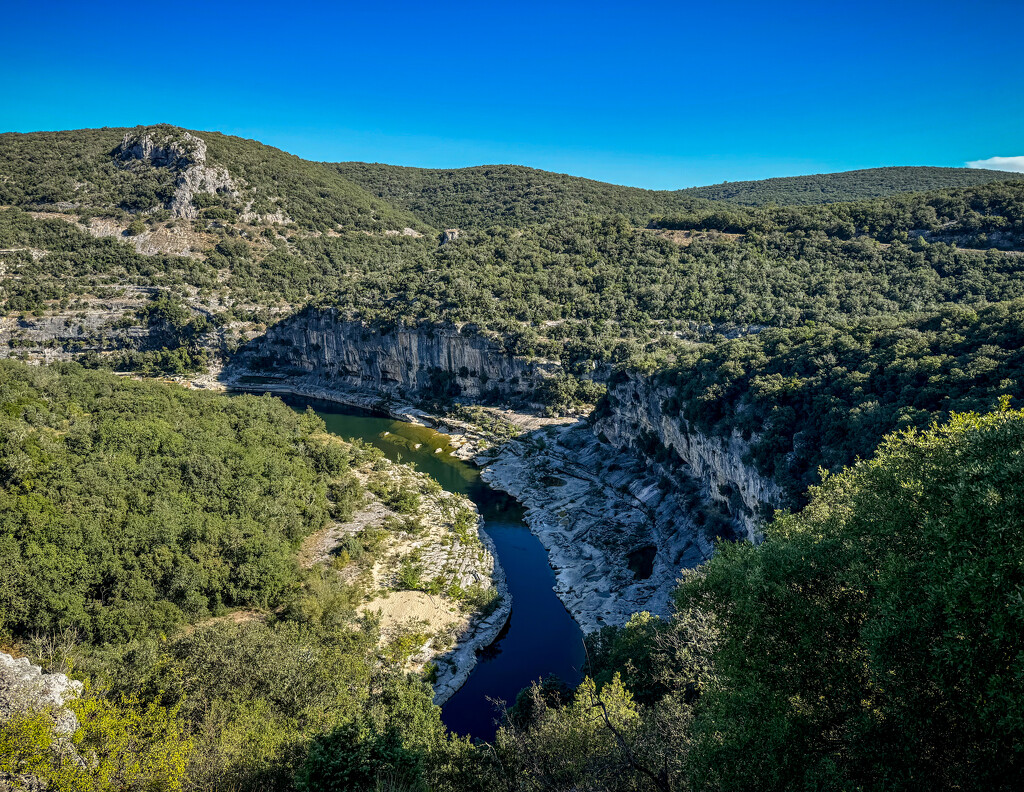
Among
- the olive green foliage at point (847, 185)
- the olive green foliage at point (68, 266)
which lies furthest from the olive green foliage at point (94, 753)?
the olive green foliage at point (847, 185)

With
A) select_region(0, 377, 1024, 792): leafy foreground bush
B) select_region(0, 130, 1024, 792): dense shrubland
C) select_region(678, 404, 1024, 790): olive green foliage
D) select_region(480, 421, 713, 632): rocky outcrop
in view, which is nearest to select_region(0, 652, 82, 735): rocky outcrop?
select_region(0, 130, 1024, 792): dense shrubland

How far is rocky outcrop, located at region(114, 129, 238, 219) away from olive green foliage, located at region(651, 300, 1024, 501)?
105629mm

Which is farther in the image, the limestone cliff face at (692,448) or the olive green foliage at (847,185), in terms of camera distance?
the olive green foliage at (847,185)

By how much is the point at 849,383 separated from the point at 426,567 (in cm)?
2419

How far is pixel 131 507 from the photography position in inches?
1001

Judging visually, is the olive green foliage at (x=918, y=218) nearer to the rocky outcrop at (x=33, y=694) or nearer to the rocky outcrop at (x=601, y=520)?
the rocky outcrop at (x=601, y=520)

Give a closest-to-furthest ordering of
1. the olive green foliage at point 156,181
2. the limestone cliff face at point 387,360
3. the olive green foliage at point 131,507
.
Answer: the olive green foliage at point 131,507 → the limestone cliff face at point 387,360 → the olive green foliage at point 156,181

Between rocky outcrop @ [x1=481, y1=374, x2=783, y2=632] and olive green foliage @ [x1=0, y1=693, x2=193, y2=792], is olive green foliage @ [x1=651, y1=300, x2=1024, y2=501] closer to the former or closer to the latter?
rocky outcrop @ [x1=481, y1=374, x2=783, y2=632]

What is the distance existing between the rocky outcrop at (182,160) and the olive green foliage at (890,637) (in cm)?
11849

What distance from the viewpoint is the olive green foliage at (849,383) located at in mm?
23844

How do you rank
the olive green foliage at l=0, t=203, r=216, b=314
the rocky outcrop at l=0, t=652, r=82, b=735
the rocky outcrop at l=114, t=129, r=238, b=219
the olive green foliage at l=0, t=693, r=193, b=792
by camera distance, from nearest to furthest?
the olive green foliage at l=0, t=693, r=193, b=792
the rocky outcrop at l=0, t=652, r=82, b=735
the olive green foliage at l=0, t=203, r=216, b=314
the rocky outcrop at l=114, t=129, r=238, b=219

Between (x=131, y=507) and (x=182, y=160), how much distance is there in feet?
352

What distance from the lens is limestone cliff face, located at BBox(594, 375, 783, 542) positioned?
96.6 ft

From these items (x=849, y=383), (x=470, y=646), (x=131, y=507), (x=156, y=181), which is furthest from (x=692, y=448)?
(x=156, y=181)
